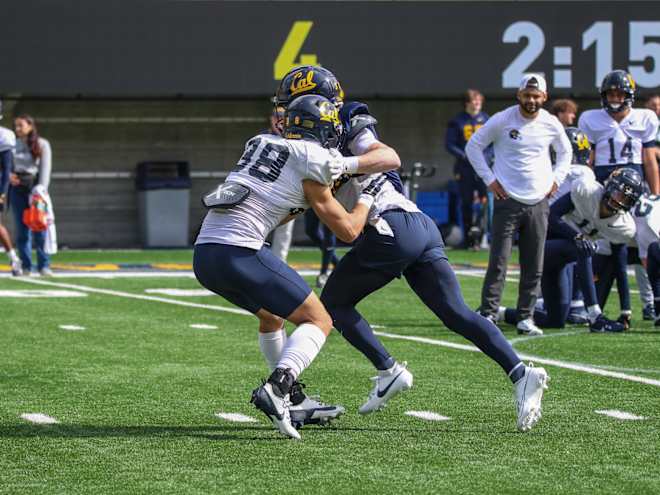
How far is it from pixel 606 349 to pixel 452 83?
11.1m

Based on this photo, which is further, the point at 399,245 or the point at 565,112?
the point at 565,112

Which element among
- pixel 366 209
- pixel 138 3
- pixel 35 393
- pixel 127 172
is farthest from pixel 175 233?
pixel 366 209

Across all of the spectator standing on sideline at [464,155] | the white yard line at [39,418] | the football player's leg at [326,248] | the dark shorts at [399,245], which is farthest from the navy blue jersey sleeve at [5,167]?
the dark shorts at [399,245]

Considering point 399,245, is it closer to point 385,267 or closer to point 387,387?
point 385,267

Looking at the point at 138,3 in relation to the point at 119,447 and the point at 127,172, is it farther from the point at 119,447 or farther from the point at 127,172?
the point at 119,447

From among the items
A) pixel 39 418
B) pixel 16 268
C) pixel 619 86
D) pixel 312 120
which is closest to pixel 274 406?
pixel 312 120

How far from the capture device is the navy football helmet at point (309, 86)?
6863 millimetres

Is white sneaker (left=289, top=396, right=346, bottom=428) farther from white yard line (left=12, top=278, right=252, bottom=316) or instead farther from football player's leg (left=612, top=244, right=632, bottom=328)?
white yard line (left=12, top=278, right=252, bottom=316)

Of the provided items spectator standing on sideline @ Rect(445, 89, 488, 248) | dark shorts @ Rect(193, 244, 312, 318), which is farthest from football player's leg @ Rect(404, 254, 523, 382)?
spectator standing on sideline @ Rect(445, 89, 488, 248)

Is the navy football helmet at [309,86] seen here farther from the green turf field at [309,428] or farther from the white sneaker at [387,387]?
the green turf field at [309,428]

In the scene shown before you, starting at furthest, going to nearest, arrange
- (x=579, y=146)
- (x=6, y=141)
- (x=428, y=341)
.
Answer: (x=6, y=141), (x=579, y=146), (x=428, y=341)

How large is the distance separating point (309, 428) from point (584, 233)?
4.89m

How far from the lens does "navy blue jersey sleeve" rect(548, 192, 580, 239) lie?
11.4m

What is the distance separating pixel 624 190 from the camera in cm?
1086
